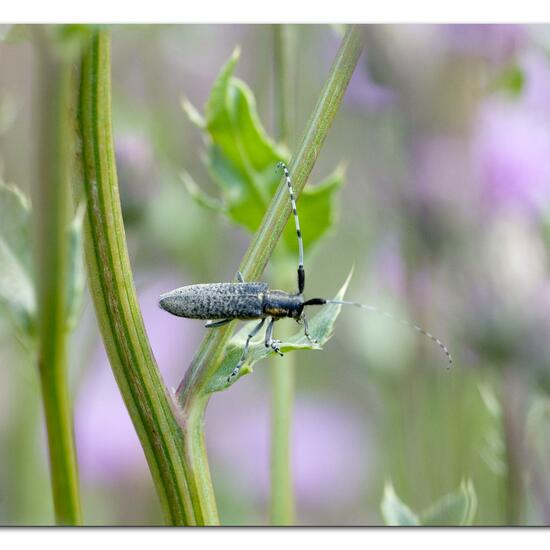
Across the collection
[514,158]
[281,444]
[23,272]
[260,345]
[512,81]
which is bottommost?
[281,444]

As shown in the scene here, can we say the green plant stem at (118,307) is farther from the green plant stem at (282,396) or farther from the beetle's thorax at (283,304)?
the green plant stem at (282,396)

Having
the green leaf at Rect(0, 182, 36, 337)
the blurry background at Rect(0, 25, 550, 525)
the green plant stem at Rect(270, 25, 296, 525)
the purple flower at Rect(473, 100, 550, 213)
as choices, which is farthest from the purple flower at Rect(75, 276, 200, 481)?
the purple flower at Rect(473, 100, 550, 213)

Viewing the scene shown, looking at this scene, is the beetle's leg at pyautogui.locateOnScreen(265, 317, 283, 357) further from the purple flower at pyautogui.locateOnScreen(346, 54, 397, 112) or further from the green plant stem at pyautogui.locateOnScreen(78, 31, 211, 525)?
the purple flower at pyautogui.locateOnScreen(346, 54, 397, 112)

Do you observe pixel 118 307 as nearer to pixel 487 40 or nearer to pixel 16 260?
pixel 16 260

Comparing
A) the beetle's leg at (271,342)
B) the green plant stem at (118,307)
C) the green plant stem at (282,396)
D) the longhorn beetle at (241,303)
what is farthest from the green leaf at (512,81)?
the green plant stem at (118,307)

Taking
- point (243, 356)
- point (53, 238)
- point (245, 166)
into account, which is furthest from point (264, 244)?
point (245, 166)
